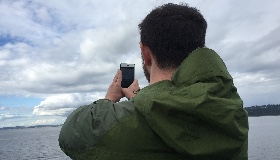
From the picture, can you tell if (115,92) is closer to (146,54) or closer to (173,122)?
(146,54)

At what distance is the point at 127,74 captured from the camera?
300 centimetres

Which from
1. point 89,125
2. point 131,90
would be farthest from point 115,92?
point 89,125

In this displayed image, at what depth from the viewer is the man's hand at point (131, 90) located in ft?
8.50

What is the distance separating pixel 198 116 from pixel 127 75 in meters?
1.27

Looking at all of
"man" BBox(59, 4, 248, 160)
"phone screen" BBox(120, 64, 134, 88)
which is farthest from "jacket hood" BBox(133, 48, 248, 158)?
"phone screen" BBox(120, 64, 134, 88)

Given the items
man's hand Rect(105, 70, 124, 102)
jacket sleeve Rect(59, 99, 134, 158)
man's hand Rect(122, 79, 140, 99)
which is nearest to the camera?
jacket sleeve Rect(59, 99, 134, 158)

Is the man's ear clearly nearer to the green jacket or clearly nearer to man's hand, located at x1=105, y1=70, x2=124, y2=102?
man's hand, located at x1=105, y1=70, x2=124, y2=102

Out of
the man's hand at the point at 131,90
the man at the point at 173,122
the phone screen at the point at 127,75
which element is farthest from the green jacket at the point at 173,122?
Answer: the phone screen at the point at 127,75

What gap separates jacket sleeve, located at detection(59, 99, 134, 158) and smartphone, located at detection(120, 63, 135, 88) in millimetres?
707

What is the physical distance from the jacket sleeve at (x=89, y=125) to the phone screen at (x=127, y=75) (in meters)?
0.70

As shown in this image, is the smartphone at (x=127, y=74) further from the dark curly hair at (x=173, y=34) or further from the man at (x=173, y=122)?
the man at (x=173, y=122)

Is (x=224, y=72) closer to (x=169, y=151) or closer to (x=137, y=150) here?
(x=169, y=151)

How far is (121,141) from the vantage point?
1985 mm

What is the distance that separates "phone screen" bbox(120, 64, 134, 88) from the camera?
2.83m
